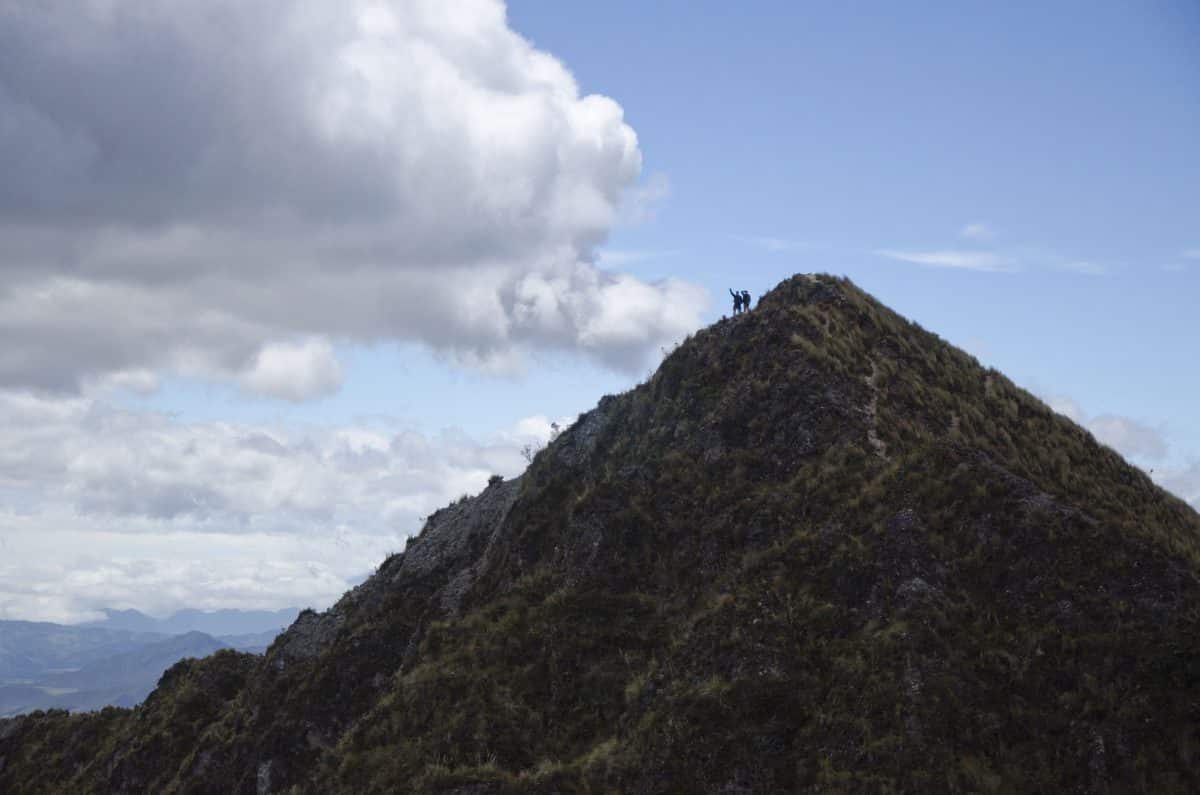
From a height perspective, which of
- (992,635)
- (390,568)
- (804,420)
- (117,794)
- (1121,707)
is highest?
(804,420)

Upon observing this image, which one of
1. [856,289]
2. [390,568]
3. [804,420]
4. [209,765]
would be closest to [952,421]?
[804,420]

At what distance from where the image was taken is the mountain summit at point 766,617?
98.7 feet

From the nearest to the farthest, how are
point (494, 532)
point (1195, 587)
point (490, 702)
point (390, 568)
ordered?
point (1195, 587)
point (490, 702)
point (494, 532)
point (390, 568)

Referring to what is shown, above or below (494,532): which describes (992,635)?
below

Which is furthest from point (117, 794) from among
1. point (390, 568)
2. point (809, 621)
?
point (809, 621)

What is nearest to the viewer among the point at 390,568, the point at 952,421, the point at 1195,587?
the point at 1195,587

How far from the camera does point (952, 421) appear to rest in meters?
48.9

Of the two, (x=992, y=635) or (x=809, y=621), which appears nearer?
(x=992, y=635)

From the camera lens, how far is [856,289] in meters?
59.1

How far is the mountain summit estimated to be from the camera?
1184 inches

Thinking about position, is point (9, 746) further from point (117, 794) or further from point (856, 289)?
point (856, 289)

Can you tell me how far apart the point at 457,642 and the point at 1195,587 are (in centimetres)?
3004

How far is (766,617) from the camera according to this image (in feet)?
117

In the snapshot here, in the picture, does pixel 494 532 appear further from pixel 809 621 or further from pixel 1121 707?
pixel 1121 707
